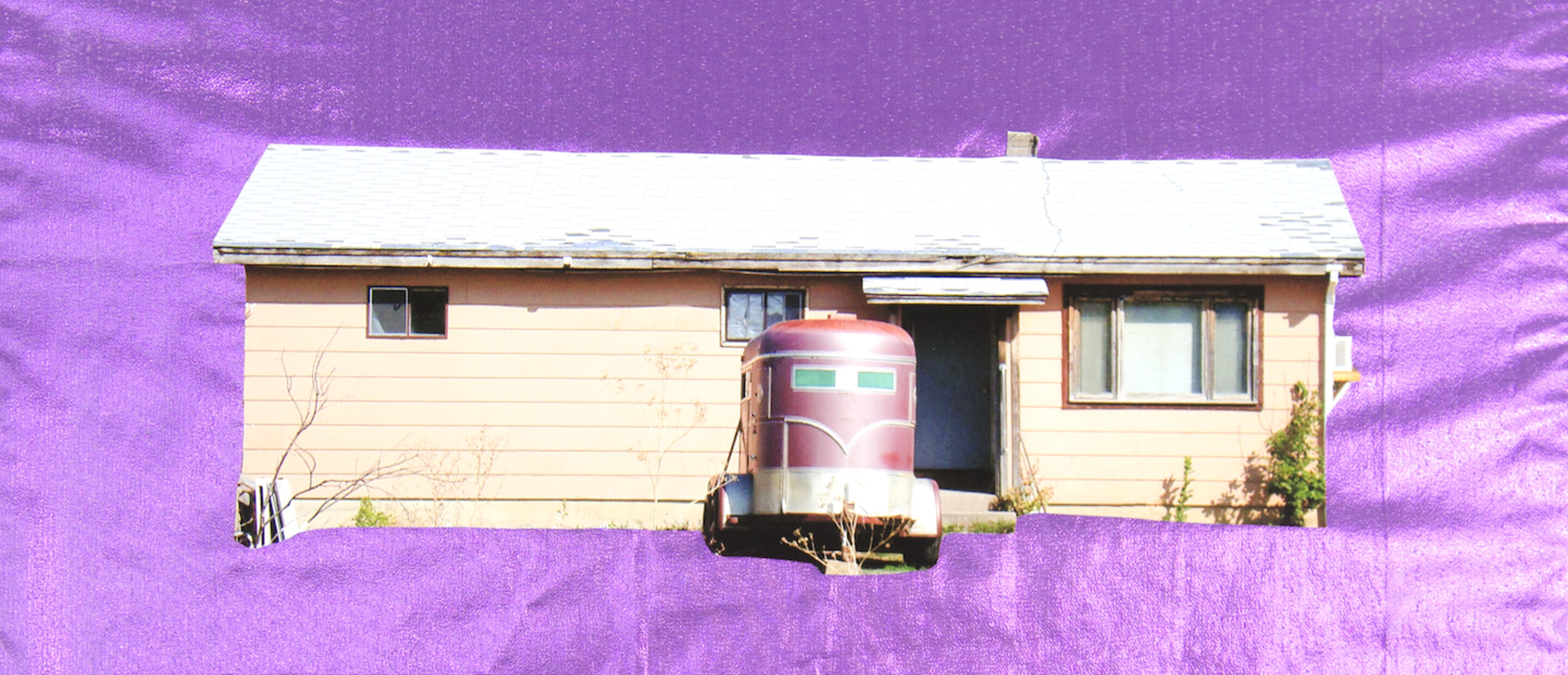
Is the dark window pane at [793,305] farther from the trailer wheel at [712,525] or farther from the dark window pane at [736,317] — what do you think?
the trailer wheel at [712,525]

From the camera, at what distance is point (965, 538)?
4254mm

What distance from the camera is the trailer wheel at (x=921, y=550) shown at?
A: 4.20m

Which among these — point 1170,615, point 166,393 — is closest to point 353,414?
point 166,393

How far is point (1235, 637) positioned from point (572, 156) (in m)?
3.28

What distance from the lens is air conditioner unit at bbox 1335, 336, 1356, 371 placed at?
3969mm

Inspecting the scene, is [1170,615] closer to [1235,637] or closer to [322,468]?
[1235,637]

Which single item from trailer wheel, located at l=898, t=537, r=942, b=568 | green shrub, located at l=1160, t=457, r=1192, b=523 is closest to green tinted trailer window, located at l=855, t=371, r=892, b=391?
trailer wheel, located at l=898, t=537, r=942, b=568

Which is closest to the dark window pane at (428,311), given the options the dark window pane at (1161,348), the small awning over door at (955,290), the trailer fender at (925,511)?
the small awning over door at (955,290)

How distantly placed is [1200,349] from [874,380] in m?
1.69

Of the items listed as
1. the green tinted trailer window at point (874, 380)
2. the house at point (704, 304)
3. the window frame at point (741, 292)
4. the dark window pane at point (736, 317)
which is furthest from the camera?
the dark window pane at point (736, 317)

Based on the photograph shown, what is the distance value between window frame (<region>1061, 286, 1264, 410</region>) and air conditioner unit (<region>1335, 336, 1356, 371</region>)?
0.69 meters

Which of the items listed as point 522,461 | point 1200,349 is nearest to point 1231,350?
point 1200,349

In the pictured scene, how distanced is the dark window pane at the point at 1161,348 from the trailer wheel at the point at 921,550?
146cm

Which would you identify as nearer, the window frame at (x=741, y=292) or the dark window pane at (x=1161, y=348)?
the dark window pane at (x=1161, y=348)
